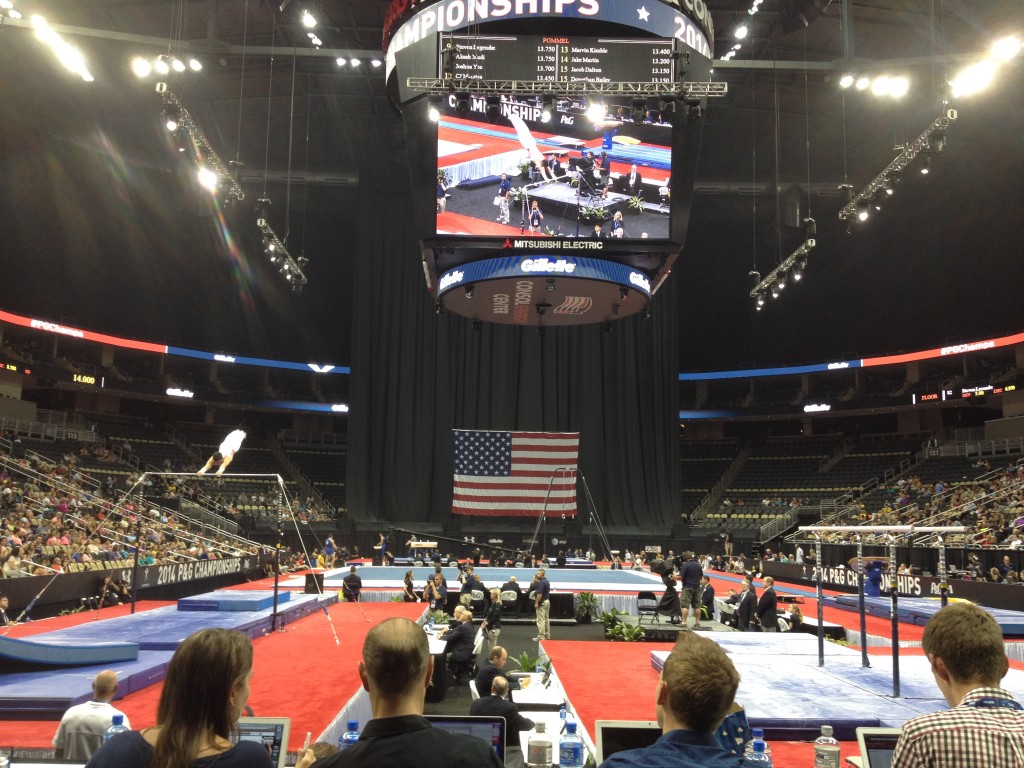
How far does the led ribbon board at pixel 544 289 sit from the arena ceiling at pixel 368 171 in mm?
7742

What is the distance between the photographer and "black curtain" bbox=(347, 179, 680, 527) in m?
32.4

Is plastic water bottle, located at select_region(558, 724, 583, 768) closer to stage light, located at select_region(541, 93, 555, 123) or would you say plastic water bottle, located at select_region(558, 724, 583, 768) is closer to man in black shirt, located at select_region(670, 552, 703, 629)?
man in black shirt, located at select_region(670, 552, 703, 629)

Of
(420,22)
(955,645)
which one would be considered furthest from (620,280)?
(955,645)

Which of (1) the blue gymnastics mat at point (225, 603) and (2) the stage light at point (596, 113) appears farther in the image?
(2) the stage light at point (596, 113)

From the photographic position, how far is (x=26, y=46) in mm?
21656

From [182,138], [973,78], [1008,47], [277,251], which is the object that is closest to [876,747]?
[1008,47]

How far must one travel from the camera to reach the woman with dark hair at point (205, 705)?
78.3 inches

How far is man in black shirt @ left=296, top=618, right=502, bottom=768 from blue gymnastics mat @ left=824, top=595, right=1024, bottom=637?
11382 millimetres

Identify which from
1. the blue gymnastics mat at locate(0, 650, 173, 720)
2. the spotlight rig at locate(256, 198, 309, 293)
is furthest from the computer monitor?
the spotlight rig at locate(256, 198, 309, 293)

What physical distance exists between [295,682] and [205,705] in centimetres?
744

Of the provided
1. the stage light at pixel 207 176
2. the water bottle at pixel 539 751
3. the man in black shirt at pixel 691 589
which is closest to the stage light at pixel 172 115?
the stage light at pixel 207 176

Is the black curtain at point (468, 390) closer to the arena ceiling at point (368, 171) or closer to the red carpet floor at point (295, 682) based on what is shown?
the arena ceiling at point (368, 171)

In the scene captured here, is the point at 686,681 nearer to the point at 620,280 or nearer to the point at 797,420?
the point at 620,280

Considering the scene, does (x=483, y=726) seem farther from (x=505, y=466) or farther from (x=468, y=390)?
(x=468, y=390)
